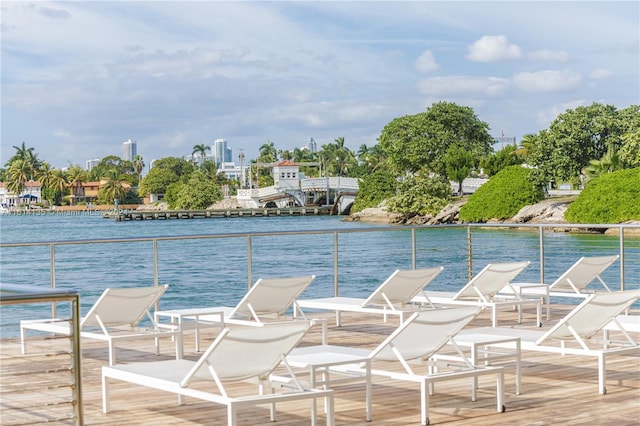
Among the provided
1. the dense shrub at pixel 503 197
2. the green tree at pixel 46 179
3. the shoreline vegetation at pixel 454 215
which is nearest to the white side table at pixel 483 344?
the shoreline vegetation at pixel 454 215

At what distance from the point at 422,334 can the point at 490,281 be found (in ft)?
13.1

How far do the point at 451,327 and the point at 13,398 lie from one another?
2.91 meters

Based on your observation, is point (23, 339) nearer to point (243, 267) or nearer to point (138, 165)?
point (243, 267)

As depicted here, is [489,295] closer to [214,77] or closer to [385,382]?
[385,382]

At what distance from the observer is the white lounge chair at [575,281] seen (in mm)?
9648

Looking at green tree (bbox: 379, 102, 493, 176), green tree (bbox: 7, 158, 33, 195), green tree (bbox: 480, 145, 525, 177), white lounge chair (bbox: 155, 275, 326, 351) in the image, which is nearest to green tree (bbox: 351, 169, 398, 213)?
green tree (bbox: 379, 102, 493, 176)

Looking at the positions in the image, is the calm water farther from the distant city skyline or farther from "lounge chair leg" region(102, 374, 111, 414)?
the distant city skyline

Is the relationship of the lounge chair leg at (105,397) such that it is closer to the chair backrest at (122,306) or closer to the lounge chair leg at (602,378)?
the chair backrest at (122,306)

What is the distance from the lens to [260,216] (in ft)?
330

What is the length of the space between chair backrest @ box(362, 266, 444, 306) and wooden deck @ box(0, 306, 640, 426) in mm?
1376

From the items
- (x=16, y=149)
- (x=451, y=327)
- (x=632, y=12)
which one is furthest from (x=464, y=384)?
(x=16, y=149)

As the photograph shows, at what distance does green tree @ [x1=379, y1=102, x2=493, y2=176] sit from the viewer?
253ft

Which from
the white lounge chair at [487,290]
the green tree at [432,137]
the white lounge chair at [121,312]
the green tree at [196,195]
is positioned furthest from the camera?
the green tree at [196,195]

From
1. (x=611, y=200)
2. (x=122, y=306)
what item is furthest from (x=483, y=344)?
(x=611, y=200)
